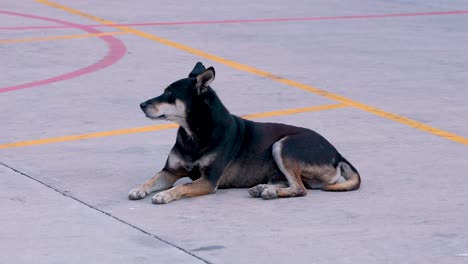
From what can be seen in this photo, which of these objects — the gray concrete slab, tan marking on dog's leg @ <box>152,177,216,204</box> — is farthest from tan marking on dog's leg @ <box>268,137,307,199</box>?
the gray concrete slab

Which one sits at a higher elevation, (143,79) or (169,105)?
(169,105)

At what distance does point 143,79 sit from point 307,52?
8.56 ft

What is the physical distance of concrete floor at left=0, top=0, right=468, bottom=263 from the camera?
6.96 metres

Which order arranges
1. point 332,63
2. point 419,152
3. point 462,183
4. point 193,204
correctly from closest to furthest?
point 193,204
point 462,183
point 419,152
point 332,63

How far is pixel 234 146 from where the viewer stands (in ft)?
26.6

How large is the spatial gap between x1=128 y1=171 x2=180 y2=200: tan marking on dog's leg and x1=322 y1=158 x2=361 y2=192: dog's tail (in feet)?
3.56

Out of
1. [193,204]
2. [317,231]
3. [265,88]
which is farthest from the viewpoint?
[265,88]

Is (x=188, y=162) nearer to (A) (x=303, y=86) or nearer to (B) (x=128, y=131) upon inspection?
(B) (x=128, y=131)

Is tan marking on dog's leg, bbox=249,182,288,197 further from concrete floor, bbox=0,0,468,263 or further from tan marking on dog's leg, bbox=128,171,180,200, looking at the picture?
tan marking on dog's leg, bbox=128,171,180,200

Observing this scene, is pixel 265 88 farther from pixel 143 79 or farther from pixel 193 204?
pixel 193 204

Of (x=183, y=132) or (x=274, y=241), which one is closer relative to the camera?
(x=274, y=241)

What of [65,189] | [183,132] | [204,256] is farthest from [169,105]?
[204,256]

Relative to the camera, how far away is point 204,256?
21.9ft

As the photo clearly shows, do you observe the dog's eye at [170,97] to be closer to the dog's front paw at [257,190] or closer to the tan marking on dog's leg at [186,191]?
the tan marking on dog's leg at [186,191]
